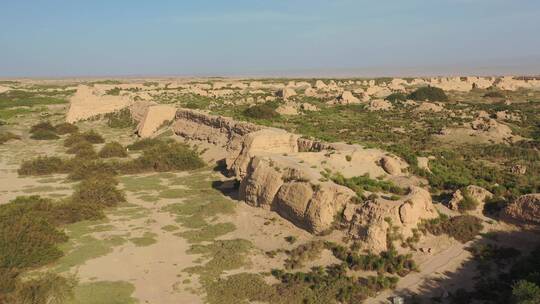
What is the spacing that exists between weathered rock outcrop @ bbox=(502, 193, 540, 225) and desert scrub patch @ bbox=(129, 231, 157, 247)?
546 inches

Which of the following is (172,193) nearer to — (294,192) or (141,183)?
(141,183)

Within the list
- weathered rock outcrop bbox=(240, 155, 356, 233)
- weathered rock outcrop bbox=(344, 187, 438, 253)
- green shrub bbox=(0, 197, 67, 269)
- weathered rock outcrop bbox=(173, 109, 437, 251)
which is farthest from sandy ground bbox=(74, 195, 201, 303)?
weathered rock outcrop bbox=(344, 187, 438, 253)

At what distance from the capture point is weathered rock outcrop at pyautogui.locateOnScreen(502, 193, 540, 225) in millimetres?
15523

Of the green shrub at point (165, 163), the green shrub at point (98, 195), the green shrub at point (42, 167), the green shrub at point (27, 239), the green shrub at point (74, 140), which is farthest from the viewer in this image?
the green shrub at point (74, 140)

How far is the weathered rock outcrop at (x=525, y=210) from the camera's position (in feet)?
50.9

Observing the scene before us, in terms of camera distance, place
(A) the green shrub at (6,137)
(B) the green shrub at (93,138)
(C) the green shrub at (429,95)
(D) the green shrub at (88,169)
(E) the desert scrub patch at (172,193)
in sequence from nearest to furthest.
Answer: (E) the desert scrub patch at (172,193) → (D) the green shrub at (88,169) → (B) the green shrub at (93,138) → (A) the green shrub at (6,137) → (C) the green shrub at (429,95)

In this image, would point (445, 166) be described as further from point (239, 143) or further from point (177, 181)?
point (177, 181)

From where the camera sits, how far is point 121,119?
48.3m

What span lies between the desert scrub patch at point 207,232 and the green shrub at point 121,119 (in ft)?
97.1

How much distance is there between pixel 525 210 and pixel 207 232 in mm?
12400

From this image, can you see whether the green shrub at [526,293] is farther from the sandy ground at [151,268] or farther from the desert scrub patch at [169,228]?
the desert scrub patch at [169,228]

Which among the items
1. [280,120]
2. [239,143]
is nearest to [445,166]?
[239,143]

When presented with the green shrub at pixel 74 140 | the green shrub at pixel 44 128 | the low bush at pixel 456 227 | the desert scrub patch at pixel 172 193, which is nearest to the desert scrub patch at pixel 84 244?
the desert scrub patch at pixel 172 193

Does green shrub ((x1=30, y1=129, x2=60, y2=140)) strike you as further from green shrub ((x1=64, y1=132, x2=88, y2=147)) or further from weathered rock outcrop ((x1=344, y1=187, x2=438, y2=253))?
weathered rock outcrop ((x1=344, y1=187, x2=438, y2=253))
